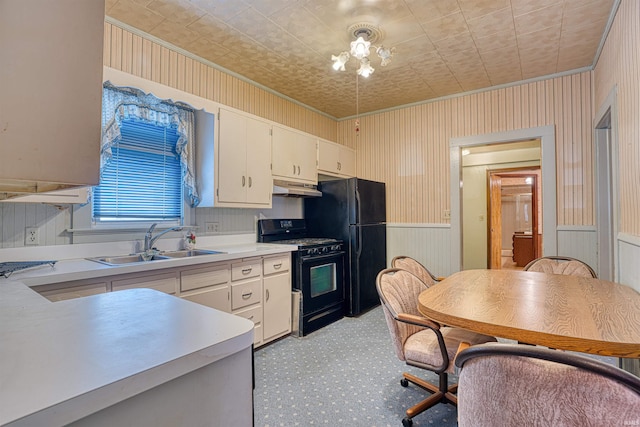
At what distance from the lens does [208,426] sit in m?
0.76

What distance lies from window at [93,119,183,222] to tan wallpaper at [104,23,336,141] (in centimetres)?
44

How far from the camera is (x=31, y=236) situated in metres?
2.10

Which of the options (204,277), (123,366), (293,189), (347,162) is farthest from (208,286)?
(347,162)

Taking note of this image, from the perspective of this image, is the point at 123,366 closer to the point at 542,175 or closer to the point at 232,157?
the point at 232,157

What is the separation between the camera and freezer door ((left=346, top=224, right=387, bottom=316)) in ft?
12.4

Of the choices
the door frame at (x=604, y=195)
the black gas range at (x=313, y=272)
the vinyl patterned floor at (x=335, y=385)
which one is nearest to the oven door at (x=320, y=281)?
the black gas range at (x=313, y=272)

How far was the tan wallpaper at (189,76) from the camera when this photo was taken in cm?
252

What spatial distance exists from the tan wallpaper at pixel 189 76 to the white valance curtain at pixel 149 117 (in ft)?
0.93

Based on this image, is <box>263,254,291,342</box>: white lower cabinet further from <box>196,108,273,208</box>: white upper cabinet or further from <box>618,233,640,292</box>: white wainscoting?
<box>618,233,640,292</box>: white wainscoting

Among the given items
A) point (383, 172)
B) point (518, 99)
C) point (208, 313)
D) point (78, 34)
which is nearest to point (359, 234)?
point (383, 172)

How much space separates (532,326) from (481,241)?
5115mm

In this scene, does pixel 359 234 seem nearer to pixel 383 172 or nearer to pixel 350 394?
pixel 383 172

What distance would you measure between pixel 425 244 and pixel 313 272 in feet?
5.58

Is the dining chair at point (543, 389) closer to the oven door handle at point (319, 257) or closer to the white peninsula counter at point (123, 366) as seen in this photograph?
the white peninsula counter at point (123, 366)
